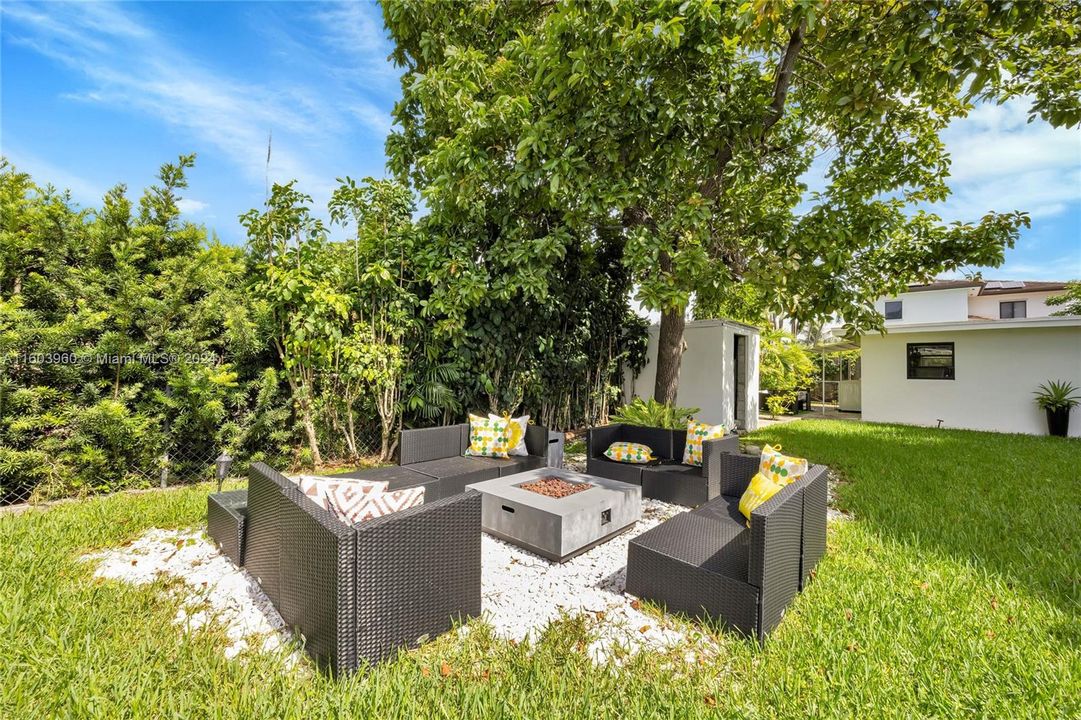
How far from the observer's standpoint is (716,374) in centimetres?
880

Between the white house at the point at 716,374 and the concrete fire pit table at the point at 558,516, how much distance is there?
5.42m

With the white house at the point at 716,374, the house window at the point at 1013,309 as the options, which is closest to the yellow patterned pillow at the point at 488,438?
the white house at the point at 716,374

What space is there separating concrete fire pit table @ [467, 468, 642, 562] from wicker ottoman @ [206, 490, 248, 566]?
1584mm

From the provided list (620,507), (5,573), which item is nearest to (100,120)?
(5,573)

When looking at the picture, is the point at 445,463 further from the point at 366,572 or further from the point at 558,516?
the point at 366,572

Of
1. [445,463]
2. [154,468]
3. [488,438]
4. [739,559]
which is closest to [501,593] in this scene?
[739,559]

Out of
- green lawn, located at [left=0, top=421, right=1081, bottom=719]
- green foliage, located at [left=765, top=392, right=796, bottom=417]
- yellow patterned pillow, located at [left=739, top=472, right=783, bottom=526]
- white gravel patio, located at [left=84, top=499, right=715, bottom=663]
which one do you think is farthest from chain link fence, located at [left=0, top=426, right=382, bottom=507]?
green foliage, located at [left=765, top=392, right=796, bottom=417]

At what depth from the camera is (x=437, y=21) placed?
20.0ft

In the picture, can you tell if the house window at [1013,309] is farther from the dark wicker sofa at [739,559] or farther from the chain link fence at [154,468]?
the chain link fence at [154,468]

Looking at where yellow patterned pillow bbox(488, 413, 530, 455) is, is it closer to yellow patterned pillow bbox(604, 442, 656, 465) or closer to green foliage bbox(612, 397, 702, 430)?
yellow patterned pillow bbox(604, 442, 656, 465)

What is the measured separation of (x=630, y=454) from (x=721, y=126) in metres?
3.86

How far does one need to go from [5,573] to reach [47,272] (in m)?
3.00

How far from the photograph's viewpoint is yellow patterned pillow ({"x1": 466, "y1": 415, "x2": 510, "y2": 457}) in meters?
4.89

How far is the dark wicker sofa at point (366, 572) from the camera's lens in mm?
1869
